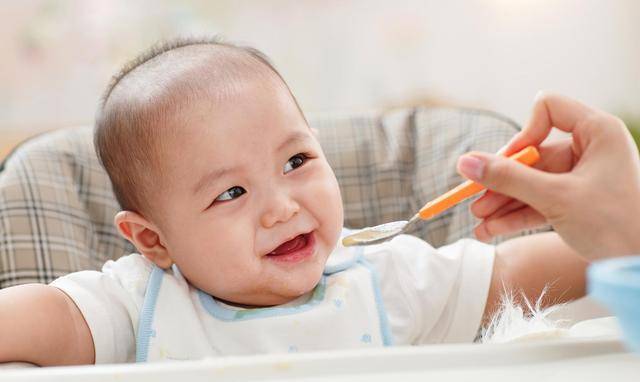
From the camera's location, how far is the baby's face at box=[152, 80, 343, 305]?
937mm

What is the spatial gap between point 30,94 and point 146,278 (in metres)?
1.68

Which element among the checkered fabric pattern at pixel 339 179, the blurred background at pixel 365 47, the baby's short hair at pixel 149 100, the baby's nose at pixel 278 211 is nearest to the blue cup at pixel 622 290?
the baby's nose at pixel 278 211

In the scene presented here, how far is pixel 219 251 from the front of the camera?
958 millimetres

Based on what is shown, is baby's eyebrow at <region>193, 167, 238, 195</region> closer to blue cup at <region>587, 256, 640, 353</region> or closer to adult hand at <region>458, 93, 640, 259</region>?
adult hand at <region>458, 93, 640, 259</region>

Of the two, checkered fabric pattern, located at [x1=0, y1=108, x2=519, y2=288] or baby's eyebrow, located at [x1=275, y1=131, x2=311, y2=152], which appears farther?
checkered fabric pattern, located at [x1=0, y1=108, x2=519, y2=288]

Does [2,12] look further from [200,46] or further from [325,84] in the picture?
[200,46]

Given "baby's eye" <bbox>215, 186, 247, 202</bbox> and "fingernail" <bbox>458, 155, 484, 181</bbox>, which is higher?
"fingernail" <bbox>458, 155, 484, 181</bbox>

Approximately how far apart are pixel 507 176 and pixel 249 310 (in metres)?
0.42

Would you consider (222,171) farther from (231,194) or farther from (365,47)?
(365,47)

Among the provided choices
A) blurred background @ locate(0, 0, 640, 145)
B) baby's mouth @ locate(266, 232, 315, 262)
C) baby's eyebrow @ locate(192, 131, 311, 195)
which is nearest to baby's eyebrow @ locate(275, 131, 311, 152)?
baby's eyebrow @ locate(192, 131, 311, 195)

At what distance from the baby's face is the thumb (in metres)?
0.27

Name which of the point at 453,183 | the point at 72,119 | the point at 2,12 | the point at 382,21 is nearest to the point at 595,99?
the point at 382,21

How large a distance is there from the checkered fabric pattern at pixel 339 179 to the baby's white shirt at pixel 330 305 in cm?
22

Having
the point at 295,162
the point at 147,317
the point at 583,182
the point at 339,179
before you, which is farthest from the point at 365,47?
the point at 583,182
